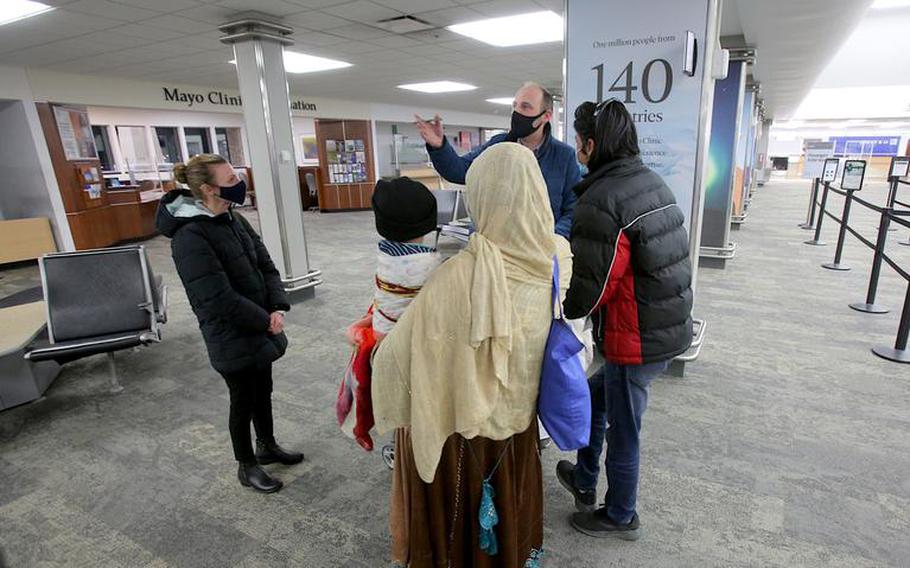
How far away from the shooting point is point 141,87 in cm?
864

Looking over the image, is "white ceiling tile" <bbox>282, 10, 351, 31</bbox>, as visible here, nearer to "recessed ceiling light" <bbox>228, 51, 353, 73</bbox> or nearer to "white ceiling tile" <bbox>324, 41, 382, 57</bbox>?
"white ceiling tile" <bbox>324, 41, 382, 57</bbox>

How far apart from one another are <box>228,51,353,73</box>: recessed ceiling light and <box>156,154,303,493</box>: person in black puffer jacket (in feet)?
17.8

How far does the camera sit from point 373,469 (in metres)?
2.45

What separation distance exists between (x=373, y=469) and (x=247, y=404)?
690 mm

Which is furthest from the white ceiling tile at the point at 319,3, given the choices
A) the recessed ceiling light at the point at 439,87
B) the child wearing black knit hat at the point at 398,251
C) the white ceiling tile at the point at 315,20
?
the recessed ceiling light at the point at 439,87

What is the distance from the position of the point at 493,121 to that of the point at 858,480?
19905 mm

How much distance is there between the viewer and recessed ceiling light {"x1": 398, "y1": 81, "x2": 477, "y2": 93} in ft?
33.6

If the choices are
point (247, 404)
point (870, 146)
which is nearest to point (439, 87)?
point (247, 404)

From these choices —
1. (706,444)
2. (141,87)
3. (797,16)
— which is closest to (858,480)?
(706,444)

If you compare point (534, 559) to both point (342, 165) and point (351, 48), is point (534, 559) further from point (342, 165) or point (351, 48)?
point (342, 165)

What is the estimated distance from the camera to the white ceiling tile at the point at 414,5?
445 centimetres

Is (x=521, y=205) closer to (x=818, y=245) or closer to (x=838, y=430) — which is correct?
(x=838, y=430)

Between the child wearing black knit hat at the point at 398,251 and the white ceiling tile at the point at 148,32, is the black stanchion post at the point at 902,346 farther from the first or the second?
the white ceiling tile at the point at 148,32

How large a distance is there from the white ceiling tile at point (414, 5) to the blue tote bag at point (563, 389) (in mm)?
4052
